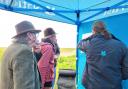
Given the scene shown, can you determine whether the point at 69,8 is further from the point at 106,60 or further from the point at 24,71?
the point at 24,71

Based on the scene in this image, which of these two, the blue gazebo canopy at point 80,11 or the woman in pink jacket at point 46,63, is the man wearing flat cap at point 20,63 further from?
the blue gazebo canopy at point 80,11

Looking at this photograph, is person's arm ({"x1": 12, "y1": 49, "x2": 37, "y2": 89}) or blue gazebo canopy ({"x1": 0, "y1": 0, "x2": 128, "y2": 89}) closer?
person's arm ({"x1": 12, "y1": 49, "x2": 37, "y2": 89})

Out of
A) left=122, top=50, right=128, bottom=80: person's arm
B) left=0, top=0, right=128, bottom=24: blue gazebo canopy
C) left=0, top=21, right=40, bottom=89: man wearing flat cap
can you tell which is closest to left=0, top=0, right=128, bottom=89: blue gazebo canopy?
left=0, top=0, right=128, bottom=24: blue gazebo canopy

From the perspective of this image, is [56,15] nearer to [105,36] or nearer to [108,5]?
[108,5]

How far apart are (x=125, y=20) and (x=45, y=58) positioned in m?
1.51

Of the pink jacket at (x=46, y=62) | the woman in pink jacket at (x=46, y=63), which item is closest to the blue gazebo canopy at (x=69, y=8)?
the woman in pink jacket at (x=46, y=63)

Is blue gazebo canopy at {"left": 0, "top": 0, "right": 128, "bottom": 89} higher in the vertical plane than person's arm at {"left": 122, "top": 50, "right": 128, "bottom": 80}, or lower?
higher

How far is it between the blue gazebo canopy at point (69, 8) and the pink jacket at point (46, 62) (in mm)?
1099

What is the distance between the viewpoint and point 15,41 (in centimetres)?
334

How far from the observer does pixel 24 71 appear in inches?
125

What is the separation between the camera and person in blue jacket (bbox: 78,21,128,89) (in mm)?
4617

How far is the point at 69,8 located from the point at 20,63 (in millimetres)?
3604

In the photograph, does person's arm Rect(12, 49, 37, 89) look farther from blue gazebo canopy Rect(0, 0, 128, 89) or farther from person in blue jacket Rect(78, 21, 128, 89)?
blue gazebo canopy Rect(0, 0, 128, 89)

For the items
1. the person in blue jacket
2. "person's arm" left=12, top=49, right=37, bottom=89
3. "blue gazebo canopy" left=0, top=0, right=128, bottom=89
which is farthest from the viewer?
"blue gazebo canopy" left=0, top=0, right=128, bottom=89
